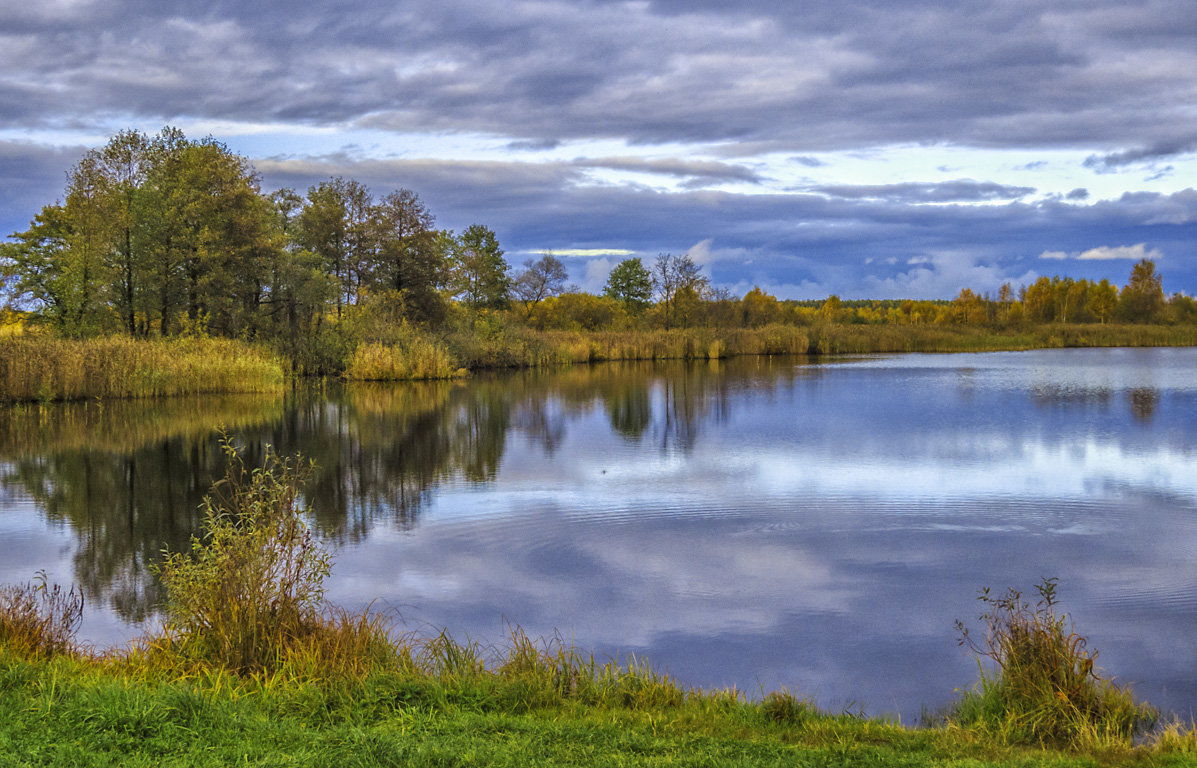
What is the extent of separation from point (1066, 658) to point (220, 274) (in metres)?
34.0

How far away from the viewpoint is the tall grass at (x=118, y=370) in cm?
2448

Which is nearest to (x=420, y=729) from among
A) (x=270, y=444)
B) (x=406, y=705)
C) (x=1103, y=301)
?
(x=406, y=705)

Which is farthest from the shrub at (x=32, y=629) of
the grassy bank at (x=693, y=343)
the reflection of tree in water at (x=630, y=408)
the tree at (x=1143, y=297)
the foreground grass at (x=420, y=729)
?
the tree at (x=1143, y=297)

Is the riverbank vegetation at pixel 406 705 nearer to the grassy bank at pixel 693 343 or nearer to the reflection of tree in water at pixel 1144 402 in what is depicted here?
the reflection of tree in water at pixel 1144 402

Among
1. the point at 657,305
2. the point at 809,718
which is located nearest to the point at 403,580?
the point at 809,718

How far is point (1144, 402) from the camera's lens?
79.5 ft

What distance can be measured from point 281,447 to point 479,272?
1565 inches

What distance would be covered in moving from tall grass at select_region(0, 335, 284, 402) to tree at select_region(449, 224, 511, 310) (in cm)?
1802

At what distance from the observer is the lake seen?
6789 millimetres

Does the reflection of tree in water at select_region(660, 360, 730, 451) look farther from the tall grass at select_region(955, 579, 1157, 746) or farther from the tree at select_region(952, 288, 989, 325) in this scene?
the tree at select_region(952, 288, 989, 325)

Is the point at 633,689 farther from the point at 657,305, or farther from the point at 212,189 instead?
the point at 657,305

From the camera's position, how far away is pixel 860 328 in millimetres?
63438

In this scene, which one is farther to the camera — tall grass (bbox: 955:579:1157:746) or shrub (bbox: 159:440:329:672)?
shrub (bbox: 159:440:329:672)

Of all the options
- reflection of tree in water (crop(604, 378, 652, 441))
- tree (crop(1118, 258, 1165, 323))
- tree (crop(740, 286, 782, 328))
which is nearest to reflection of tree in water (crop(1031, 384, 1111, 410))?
reflection of tree in water (crop(604, 378, 652, 441))
